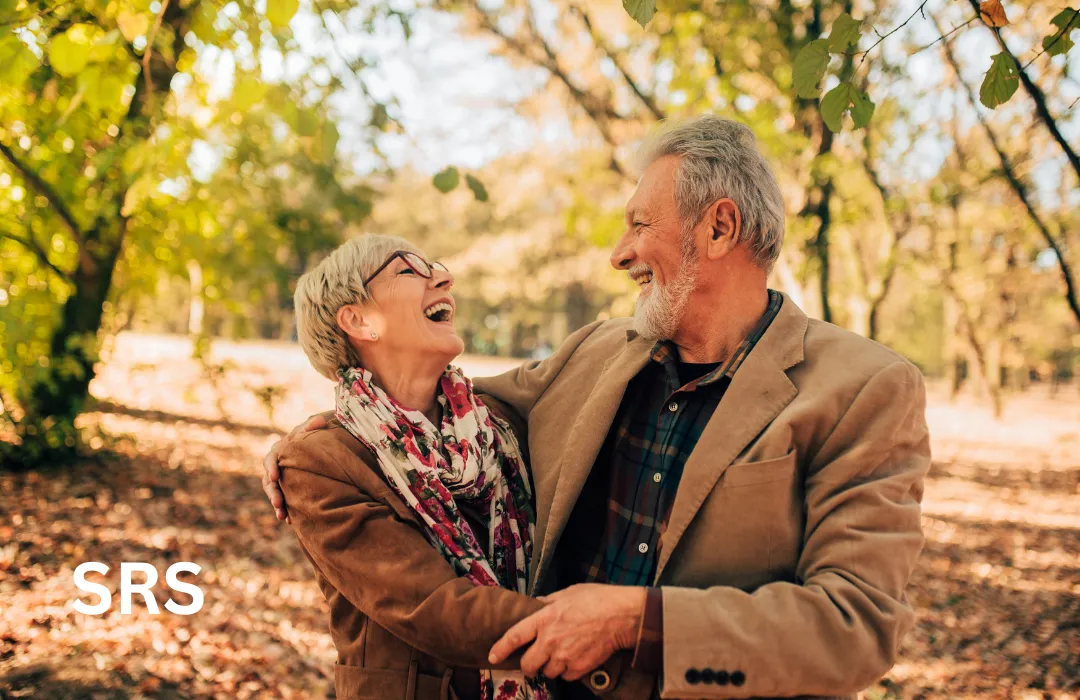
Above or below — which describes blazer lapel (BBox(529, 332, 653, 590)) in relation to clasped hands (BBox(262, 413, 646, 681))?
above

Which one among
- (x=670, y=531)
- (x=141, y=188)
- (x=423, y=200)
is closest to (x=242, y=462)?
(x=141, y=188)

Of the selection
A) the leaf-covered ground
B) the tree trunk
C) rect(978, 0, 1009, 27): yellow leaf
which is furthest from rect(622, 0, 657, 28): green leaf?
the tree trunk

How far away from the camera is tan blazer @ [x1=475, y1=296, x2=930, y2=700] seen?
1916 mm

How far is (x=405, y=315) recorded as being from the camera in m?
2.63

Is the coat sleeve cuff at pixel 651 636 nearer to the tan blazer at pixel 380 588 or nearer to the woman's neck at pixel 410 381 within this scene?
the tan blazer at pixel 380 588

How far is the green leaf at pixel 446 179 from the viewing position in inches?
136

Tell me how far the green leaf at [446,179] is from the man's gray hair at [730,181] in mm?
1150

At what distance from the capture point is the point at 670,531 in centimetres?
221

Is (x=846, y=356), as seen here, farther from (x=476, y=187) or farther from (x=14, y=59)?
(x=14, y=59)

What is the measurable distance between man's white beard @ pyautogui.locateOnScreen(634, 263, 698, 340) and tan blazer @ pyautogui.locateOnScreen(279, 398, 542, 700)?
95 cm

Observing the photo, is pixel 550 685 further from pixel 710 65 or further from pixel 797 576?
pixel 710 65

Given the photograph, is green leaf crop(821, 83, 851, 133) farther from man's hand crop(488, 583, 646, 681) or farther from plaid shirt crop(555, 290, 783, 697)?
man's hand crop(488, 583, 646, 681)

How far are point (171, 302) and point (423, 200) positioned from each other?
726 inches

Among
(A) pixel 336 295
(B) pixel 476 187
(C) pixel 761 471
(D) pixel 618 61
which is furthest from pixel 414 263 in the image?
(D) pixel 618 61
